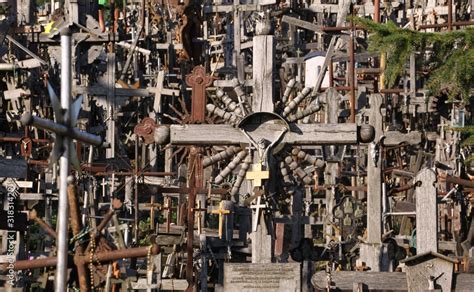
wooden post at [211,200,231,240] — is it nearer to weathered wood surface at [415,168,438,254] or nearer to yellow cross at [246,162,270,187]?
yellow cross at [246,162,270,187]

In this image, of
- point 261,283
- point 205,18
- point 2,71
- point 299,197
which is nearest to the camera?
point 261,283

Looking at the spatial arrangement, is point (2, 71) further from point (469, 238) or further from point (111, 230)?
point (469, 238)

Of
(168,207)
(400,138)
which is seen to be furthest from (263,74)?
(168,207)

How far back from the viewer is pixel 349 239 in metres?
22.7

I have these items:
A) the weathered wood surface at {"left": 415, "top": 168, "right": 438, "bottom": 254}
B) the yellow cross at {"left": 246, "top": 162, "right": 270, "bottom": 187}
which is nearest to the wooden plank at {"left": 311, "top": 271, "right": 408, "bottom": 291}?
the weathered wood surface at {"left": 415, "top": 168, "right": 438, "bottom": 254}

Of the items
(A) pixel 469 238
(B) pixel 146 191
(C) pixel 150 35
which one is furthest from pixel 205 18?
(A) pixel 469 238

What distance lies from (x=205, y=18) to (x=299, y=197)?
11916 mm

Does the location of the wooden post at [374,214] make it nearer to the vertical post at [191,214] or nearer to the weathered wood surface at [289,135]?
the vertical post at [191,214]

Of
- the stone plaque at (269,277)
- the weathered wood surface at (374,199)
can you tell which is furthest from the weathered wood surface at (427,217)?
the weathered wood surface at (374,199)

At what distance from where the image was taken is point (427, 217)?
616 inches

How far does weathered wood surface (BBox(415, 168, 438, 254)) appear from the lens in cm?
1566

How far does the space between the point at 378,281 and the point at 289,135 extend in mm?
1556

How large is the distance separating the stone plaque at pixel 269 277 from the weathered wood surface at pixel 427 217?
1206mm

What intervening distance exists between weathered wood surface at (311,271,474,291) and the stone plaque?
0.18 metres
